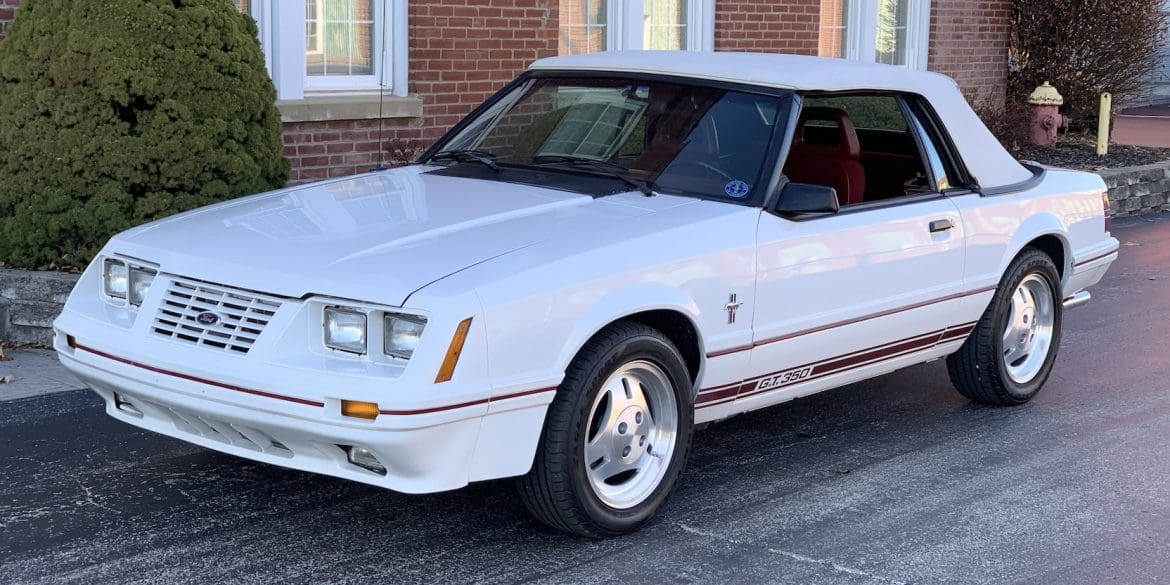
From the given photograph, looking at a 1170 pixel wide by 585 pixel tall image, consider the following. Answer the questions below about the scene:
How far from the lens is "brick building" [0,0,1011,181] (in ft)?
32.9

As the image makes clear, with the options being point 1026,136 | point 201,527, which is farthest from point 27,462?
point 1026,136

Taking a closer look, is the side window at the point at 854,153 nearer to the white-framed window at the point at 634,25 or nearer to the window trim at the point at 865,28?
the white-framed window at the point at 634,25

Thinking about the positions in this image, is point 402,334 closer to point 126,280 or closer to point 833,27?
point 126,280

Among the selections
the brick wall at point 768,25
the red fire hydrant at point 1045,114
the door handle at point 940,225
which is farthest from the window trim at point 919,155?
the red fire hydrant at point 1045,114

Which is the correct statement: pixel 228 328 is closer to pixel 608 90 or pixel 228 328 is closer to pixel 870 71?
pixel 608 90

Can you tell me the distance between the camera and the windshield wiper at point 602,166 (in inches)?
218

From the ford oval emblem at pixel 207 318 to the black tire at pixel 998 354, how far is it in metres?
3.55

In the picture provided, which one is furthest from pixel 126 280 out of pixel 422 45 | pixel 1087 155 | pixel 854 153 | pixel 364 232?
pixel 1087 155

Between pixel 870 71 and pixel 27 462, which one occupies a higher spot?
pixel 870 71

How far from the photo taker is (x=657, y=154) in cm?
570

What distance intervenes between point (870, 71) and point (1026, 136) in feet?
35.9

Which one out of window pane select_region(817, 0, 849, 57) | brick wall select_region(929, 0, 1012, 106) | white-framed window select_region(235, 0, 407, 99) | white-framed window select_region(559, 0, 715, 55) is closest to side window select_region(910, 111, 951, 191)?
white-framed window select_region(235, 0, 407, 99)

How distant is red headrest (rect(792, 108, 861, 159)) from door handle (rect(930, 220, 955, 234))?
20.8 inches

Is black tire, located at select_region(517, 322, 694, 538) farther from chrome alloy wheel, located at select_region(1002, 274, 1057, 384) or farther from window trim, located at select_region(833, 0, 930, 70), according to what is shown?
window trim, located at select_region(833, 0, 930, 70)
